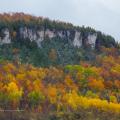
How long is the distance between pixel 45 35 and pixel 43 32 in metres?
2.99

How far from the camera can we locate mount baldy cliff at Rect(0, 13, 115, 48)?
566 ft

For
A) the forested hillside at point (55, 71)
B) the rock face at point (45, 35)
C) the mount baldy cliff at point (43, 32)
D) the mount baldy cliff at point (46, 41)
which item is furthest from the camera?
the mount baldy cliff at point (43, 32)

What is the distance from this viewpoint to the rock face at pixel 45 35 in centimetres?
17180

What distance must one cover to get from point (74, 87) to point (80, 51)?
26.6 metres

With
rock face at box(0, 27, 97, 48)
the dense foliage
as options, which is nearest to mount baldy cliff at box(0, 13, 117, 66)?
rock face at box(0, 27, 97, 48)

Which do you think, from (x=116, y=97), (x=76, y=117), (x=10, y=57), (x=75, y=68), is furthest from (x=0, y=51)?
(x=76, y=117)

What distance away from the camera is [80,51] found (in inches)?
6845

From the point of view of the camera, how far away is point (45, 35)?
575 ft

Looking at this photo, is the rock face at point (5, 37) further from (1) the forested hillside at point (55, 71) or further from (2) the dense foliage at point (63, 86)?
(2) the dense foliage at point (63, 86)

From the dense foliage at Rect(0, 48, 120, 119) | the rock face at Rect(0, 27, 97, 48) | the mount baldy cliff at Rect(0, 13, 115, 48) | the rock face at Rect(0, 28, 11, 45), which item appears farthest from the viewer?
the mount baldy cliff at Rect(0, 13, 115, 48)

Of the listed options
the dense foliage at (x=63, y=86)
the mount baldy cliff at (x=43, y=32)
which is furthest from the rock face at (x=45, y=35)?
the dense foliage at (x=63, y=86)

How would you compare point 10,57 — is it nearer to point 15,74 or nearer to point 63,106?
point 15,74

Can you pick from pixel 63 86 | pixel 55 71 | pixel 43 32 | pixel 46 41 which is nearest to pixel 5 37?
pixel 46 41

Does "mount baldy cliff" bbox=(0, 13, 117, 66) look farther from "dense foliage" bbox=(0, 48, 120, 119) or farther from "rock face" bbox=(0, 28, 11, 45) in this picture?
"dense foliage" bbox=(0, 48, 120, 119)
